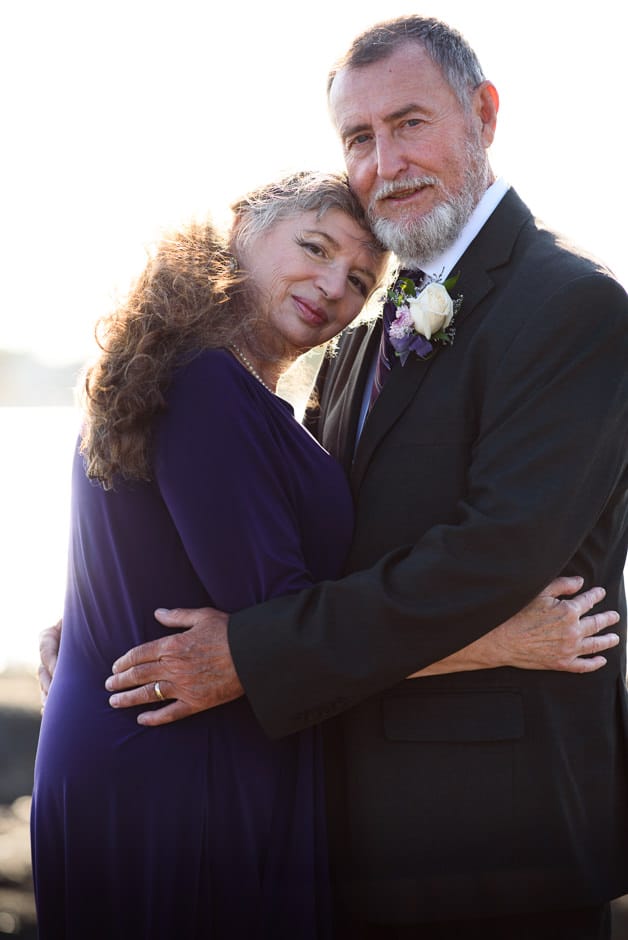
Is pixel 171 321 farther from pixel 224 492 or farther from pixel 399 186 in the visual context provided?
pixel 399 186

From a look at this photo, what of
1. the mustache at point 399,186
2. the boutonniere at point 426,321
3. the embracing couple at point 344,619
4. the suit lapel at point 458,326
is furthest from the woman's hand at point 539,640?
the mustache at point 399,186

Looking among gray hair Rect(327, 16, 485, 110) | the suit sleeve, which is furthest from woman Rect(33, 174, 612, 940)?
gray hair Rect(327, 16, 485, 110)

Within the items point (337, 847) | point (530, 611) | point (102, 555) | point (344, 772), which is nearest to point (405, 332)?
point (530, 611)

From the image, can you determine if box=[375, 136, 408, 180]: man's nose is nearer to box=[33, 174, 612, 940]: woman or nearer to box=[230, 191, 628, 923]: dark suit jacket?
box=[230, 191, 628, 923]: dark suit jacket

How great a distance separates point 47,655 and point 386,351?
1.29 meters

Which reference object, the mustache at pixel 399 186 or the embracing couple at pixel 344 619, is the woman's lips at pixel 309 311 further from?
the mustache at pixel 399 186

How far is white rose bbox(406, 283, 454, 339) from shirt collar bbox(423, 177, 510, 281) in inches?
8.9

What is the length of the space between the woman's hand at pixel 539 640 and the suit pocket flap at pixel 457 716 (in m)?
0.08

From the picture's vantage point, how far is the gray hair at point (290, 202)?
2672 millimetres

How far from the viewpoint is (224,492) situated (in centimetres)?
221

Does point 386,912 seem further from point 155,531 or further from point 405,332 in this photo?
point 405,332

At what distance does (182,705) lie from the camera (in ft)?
7.43

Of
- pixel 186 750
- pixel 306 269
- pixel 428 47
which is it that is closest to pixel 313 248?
pixel 306 269

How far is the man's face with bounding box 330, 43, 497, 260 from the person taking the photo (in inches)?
108
